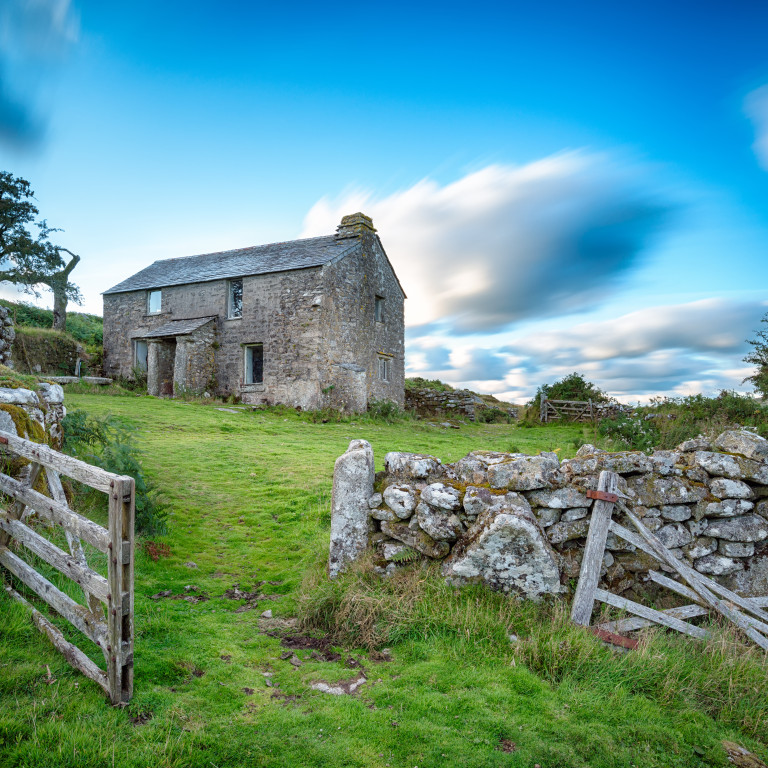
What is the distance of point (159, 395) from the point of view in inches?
961

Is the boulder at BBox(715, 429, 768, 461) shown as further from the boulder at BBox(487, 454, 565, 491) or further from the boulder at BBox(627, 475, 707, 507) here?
the boulder at BBox(487, 454, 565, 491)

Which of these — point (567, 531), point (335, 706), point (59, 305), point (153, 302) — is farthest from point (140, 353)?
point (335, 706)

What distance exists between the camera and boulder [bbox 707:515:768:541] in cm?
541

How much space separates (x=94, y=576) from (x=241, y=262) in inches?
946

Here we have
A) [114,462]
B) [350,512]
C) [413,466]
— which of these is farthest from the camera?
[114,462]

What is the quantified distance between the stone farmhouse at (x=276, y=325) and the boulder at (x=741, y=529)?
699 inches

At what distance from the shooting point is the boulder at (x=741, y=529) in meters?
5.41

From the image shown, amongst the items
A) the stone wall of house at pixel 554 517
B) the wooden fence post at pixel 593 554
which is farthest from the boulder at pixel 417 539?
the wooden fence post at pixel 593 554

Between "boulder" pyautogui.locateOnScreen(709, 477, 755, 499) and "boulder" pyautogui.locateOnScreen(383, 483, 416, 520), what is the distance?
127 inches

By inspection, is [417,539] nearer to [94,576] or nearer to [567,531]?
[567,531]

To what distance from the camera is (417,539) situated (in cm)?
549

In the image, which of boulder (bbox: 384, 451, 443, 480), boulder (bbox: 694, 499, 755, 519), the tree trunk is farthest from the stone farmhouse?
boulder (bbox: 694, 499, 755, 519)

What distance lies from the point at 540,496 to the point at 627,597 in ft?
4.56

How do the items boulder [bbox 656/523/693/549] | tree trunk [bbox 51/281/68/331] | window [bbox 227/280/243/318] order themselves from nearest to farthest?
boulder [bbox 656/523/693/549] → window [bbox 227/280/243/318] → tree trunk [bbox 51/281/68/331]
